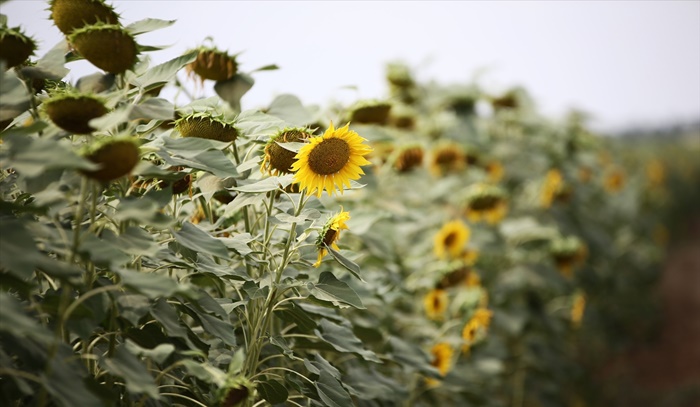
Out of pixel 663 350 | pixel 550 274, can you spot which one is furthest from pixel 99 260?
pixel 663 350

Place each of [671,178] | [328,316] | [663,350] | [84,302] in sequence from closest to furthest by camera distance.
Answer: [84,302], [328,316], [663,350], [671,178]

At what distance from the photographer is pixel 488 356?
3051 millimetres

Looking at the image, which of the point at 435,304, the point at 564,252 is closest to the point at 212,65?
the point at 435,304

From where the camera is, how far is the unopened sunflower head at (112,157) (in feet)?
3.00

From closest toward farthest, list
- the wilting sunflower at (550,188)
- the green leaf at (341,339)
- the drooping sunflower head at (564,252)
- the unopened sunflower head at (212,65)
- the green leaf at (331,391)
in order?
the green leaf at (331,391)
the green leaf at (341,339)
the unopened sunflower head at (212,65)
the drooping sunflower head at (564,252)
the wilting sunflower at (550,188)

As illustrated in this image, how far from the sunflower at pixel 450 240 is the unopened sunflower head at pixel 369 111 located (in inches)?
36.1

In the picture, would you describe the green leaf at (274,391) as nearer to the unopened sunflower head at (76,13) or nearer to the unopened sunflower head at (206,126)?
the unopened sunflower head at (206,126)

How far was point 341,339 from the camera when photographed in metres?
1.47

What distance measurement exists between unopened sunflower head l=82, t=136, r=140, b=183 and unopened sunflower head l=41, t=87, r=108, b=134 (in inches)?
3.2

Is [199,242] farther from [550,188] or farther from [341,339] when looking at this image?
[550,188]

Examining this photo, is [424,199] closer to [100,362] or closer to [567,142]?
[567,142]

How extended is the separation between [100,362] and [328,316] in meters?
0.56

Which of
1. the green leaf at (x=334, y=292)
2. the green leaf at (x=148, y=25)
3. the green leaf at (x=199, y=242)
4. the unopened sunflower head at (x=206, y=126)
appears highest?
the green leaf at (x=148, y=25)

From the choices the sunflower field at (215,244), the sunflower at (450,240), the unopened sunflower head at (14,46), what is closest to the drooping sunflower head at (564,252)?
the sunflower field at (215,244)
